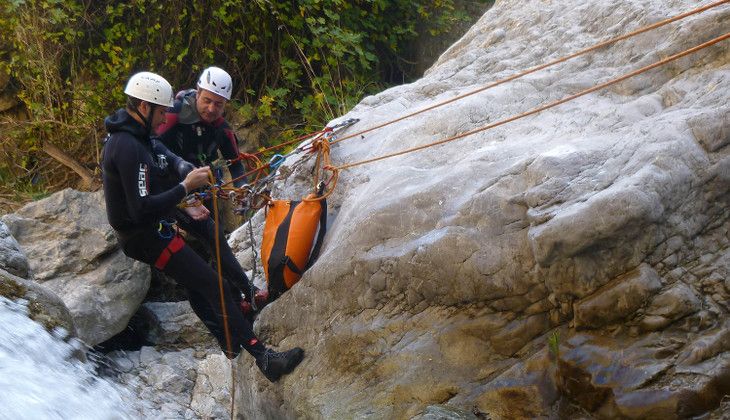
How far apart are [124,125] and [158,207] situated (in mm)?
442

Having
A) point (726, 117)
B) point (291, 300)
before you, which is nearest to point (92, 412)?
point (291, 300)

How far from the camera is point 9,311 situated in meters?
3.41

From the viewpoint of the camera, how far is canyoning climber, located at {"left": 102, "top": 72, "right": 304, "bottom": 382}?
4000mm

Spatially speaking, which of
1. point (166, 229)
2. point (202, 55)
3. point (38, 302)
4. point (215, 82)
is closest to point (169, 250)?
point (166, 229)

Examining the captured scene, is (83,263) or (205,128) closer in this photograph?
(205,128)

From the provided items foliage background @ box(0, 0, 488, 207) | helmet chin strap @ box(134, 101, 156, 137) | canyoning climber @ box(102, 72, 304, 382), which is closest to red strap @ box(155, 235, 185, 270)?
canyoning climber @ box(102, 72, 304, 382)

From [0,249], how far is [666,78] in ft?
11.2

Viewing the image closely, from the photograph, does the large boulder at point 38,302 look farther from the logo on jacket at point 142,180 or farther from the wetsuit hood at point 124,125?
the wetsuit hood at point 124,125

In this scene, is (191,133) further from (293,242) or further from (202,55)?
(202,55)

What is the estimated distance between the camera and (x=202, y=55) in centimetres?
923

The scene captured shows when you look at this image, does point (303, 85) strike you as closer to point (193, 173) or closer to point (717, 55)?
point (193, 173)

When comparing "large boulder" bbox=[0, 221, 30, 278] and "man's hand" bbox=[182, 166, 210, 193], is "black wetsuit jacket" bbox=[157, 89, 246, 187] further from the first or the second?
"large boulder" bbox=[0, 221, 30, 278]

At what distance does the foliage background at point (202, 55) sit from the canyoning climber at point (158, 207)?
180 inches

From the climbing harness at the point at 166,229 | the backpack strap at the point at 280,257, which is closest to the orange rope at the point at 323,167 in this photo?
the backpack strap at the point at 280,257
